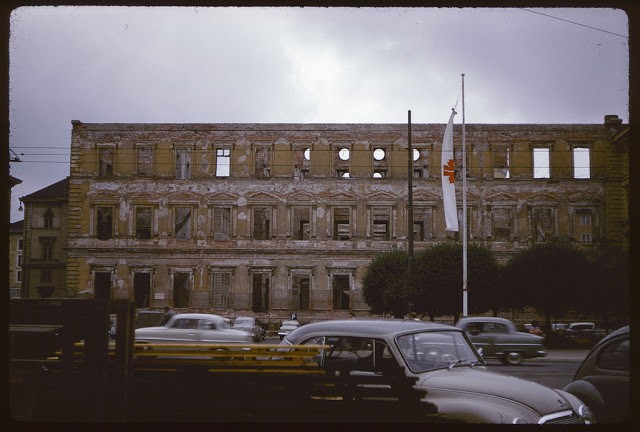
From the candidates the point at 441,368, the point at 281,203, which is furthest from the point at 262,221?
the point at 441,368

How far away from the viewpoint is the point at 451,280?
3362 cm

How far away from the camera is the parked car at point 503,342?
2122cm

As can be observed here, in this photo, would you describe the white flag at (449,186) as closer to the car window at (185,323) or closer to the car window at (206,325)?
the car window at (206,325)

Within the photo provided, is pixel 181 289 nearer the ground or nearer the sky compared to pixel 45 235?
nearer the ground

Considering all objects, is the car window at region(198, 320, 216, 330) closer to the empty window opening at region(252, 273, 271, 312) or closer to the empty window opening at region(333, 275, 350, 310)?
the empty window opening at region(252, 273, 271, 312)

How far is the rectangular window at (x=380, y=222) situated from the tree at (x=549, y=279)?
35.2 ft

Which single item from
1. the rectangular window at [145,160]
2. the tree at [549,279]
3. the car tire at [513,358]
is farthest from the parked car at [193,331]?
the rectangular window at [145,160]

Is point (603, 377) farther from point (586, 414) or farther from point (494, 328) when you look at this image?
point (494, 328)

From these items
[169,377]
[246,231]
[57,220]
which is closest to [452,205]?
[246,231]

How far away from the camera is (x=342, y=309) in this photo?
43.0m

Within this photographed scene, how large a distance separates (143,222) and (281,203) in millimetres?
8958

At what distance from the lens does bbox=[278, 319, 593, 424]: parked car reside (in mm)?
5973

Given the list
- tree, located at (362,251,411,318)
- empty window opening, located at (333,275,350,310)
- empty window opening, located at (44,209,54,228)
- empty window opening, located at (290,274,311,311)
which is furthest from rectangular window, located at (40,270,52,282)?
tree, located at (362,251,411,318)

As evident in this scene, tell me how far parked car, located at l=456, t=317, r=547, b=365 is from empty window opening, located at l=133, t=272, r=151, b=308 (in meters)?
26.7
